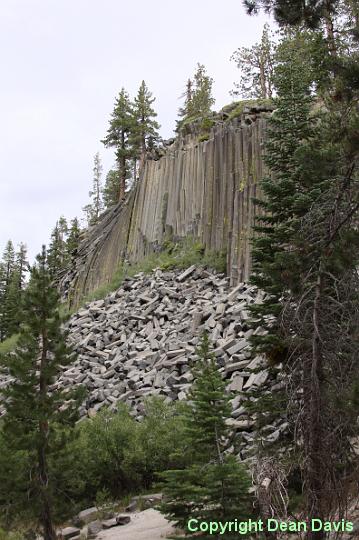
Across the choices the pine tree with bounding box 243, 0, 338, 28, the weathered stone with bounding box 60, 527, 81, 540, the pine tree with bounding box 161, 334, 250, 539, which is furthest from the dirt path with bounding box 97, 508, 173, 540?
the pine tree with bounding box 243, 0, 338, 28

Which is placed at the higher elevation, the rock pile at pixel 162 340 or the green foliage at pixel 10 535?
the rock pile at pixel 162 340

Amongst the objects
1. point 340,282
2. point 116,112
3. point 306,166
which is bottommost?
point 340,282

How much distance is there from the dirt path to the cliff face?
976 centimetres

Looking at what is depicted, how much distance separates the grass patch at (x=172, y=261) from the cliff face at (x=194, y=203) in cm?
45

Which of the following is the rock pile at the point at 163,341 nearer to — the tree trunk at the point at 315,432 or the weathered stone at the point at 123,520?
the weathered stone at the point at 123,520

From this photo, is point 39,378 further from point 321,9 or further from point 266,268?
point 321,9

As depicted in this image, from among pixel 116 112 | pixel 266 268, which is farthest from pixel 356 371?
pixel 116 112

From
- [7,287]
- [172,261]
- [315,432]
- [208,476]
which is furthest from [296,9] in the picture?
[7,287]

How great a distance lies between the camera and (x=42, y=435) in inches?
399

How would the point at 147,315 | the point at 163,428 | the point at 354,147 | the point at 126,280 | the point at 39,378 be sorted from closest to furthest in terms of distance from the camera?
the point at 354,147, the point at 39,378, the point at 163,428, the point at 147,315, the point at 126,280

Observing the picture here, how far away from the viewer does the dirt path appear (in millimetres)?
9422

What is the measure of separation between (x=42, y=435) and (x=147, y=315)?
10419mm

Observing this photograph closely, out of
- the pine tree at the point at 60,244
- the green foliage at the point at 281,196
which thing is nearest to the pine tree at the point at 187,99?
the pine tree at the point at 60,244

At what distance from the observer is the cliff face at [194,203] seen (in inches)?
805
